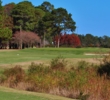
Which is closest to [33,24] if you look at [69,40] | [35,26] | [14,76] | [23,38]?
[35,26]

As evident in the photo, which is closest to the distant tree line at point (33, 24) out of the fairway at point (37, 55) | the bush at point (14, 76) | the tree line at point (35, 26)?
the tree line at point (35, 26)

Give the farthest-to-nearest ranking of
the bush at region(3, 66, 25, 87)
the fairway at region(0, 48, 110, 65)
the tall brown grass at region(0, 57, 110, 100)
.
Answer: the fairway at region(0, 48, 110, 65) < the bush at region(3, 66, 25, 87) < the tall brown grass at region(0, 57, 110, 100)

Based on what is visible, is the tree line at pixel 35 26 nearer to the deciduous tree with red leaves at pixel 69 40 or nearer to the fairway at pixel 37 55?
the deciduous tree with red leaves at pixel 69 40

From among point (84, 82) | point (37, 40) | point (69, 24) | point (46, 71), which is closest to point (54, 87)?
point (84, 82)

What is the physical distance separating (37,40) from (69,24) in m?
13.5

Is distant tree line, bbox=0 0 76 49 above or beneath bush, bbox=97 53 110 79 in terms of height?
above

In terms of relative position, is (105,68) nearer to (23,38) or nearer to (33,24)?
(23,38)

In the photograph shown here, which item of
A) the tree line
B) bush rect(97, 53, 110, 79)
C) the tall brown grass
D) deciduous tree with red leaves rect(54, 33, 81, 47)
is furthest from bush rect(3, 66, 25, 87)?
deciduous tree with red leaves rect(54, 33, 81, 47)

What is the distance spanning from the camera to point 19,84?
16.2 meters

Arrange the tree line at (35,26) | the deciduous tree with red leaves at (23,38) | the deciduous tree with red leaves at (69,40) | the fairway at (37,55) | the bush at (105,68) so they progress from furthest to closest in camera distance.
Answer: the deciduous tree with red leaves at (69,40) < the tree line at (35,26) < the deciduous tree with red leaves at (23,38) < the fairway at (37,55) < the bush at (105,68)

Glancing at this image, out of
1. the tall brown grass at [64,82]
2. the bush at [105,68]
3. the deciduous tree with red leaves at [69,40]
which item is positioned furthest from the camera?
the deciduous tree with red leaves at [69,40]

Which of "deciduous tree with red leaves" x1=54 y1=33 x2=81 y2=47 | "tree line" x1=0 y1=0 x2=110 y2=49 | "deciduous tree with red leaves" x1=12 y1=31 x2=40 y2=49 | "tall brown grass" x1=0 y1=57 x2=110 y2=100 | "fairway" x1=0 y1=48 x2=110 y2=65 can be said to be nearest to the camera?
"tall brown grass" x1=0 y1=57 x2=110 y2=100

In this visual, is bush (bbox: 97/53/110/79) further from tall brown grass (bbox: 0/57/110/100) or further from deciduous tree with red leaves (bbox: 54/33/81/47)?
deciduous tree with red leaves (bbox: 54/33/81/47)

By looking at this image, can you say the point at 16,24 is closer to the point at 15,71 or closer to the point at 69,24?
Result: the point at 69,24
